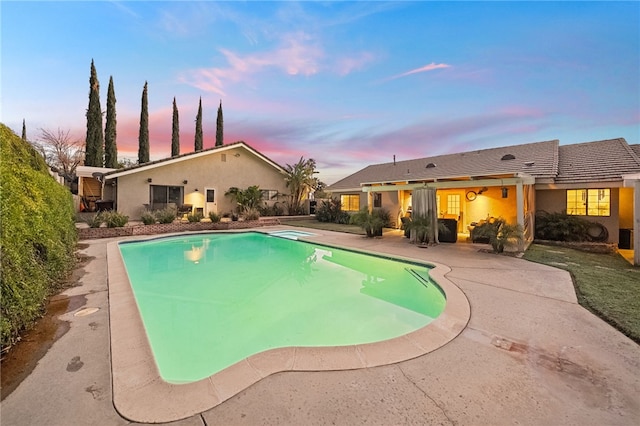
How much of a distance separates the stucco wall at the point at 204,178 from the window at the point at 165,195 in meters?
0.29

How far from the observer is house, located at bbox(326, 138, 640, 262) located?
10539mm

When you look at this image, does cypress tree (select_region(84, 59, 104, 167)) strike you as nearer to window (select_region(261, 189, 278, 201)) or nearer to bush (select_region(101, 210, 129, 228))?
window (select_region(261, 189, 278, 201))

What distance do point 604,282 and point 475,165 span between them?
10.5 metres

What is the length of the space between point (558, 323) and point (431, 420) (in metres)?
3.22

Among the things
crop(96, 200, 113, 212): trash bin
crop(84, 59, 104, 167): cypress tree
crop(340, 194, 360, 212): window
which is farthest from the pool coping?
crop(84, 59, 104, 167): cypress tree

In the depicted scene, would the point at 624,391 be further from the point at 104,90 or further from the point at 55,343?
the point at 104,90

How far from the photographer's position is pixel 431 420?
2.24 meters

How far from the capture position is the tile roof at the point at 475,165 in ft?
41.4

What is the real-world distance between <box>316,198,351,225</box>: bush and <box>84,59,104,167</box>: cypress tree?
22.5 meters

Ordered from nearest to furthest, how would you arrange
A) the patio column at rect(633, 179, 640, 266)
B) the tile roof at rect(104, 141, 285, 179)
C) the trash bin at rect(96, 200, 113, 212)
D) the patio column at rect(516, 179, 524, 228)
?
the patio column at rect(633, 179, 640, 266), the patio column at rect(516, 179, 524, 228), the tile roof at rect(104, 141, 285, 179), the trash bin at rect(96, 200, 113, 212)

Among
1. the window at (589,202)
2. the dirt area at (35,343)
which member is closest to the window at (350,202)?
the window at (589,202)

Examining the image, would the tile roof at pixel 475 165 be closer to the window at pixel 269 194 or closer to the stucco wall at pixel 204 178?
the window at pixel 269 194

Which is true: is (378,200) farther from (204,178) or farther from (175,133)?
(175,133)

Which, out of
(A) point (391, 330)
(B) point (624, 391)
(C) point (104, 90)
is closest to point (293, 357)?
(A) point (391, 330)
